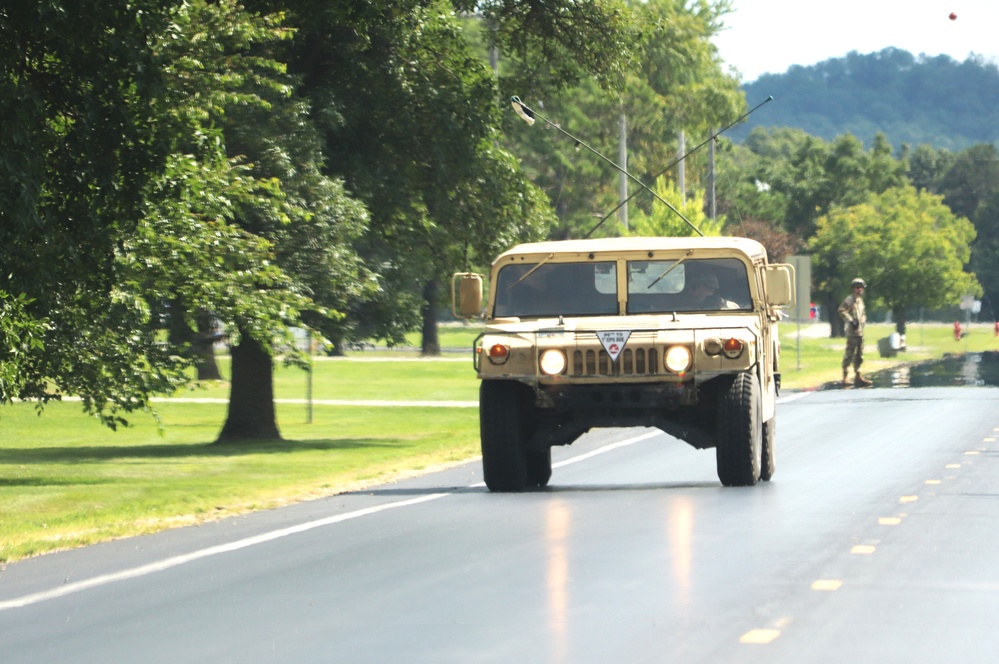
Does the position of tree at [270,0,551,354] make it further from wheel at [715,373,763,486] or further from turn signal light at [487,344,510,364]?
wheel at [715,373,763,486]

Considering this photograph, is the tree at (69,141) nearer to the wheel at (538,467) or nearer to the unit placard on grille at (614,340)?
the unit placard on grille at (614,340)

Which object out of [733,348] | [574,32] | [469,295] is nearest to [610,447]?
[469,295]

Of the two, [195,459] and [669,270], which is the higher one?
[669,270]

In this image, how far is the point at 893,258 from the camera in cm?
8388

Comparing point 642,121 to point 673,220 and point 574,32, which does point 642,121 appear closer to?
point 673,220

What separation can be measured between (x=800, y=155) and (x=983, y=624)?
100055 mm

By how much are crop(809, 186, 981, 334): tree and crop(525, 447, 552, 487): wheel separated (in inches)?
A: 2582

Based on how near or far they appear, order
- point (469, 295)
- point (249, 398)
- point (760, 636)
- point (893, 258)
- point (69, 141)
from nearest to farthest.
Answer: point (760, 636)
point (69, 141)
point (469, 295)
point (249, 398)
point (893, 258)

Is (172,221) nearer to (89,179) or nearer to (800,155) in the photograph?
(89,179)

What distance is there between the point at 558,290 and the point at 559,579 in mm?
6491

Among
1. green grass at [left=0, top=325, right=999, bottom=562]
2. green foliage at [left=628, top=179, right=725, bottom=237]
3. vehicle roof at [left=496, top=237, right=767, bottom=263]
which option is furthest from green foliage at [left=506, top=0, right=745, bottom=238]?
vehicle roof at [left=496, top=237, right=767, bottom=263]

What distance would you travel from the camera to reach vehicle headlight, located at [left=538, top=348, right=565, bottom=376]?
1499 cm

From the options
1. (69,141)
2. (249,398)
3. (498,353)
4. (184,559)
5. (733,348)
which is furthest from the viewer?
(249,398)

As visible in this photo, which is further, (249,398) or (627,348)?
(249,398)
